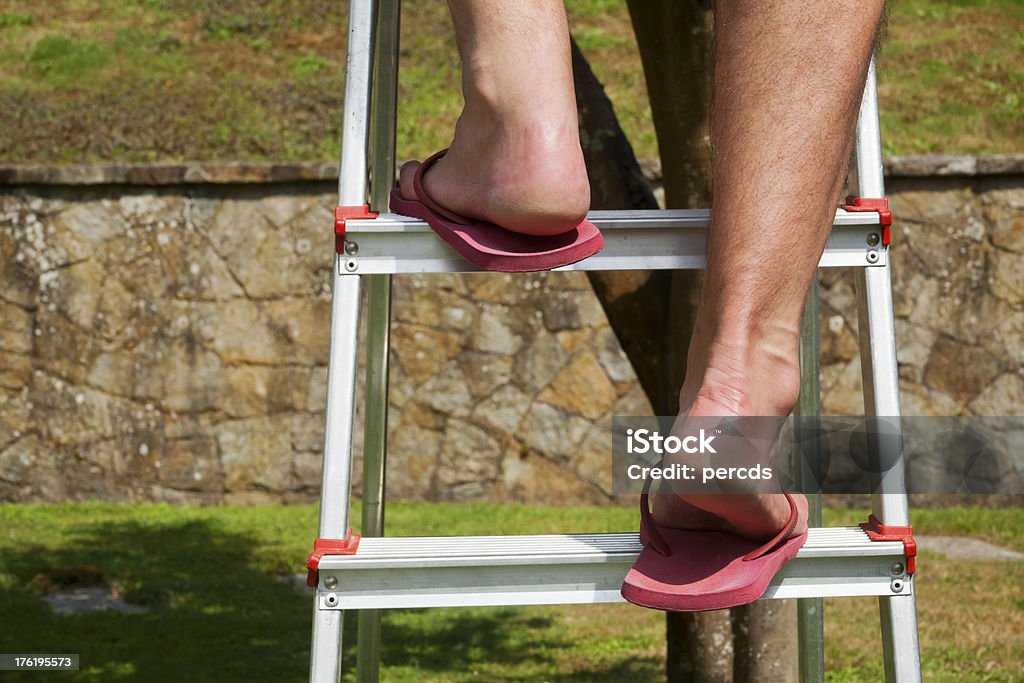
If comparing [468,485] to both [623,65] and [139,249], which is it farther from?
[623,65]

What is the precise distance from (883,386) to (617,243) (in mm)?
339

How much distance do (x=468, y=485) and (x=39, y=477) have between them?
6.25 ft

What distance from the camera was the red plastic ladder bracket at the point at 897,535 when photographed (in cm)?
113

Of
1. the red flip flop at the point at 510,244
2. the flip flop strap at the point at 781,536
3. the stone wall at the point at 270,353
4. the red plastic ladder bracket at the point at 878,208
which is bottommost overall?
the flip flop strap at the point at 781,536

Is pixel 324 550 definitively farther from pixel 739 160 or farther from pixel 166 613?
pixel 166 613

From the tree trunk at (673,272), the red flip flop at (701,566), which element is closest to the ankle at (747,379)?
the red flip flop at (701,566)

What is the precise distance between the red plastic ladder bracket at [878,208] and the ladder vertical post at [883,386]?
0.05 ft

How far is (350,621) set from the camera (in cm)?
329

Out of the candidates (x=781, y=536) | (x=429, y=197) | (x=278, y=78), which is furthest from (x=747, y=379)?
(x=278, y=78)

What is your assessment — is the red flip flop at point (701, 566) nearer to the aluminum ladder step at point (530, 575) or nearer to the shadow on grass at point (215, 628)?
the aluminum ladder step at point (530, 575)

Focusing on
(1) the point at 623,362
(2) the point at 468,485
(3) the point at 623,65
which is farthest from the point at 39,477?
Answer: (3) the point at 623,65

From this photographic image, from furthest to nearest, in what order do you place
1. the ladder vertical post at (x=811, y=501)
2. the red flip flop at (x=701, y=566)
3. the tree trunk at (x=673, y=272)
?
the tree trunk at (x=673, y=272) → the ladder vertical post at (x=811, y=501) → the red flip flop at (x=701, y=566)

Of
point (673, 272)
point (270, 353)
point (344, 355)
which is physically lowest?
point (344, 355)

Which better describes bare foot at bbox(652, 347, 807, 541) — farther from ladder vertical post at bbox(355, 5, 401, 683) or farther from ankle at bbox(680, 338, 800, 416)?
ladder vertical post at bbox(355, 5, 401, 683)
